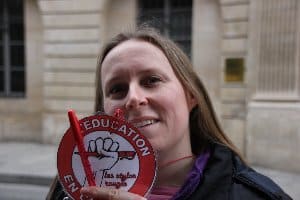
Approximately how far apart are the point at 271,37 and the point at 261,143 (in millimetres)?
2083

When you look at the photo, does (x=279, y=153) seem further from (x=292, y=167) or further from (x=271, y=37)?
(x=271, y=37)

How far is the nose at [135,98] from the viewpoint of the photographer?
3.83 ft

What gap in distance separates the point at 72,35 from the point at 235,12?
13.3 feet

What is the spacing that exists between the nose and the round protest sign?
0.32 ft

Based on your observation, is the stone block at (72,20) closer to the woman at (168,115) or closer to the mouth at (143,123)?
the woman at (168,115)

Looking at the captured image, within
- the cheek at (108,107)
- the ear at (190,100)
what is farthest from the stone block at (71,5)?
the cheek at (108,107)

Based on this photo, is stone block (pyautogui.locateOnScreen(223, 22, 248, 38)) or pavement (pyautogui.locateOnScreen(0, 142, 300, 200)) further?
stone block (pyautogui.locateOnScreen(223, 22, 248, 38))

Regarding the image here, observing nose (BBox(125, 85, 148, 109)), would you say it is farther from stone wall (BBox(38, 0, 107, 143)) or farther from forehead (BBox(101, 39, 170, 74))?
stone wall (BBox(38, 0, 107, 143))

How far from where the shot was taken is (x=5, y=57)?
11.0 meters

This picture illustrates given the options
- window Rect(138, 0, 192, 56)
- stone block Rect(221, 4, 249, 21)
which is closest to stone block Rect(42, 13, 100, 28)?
window Rect(138, 0, 192, 56)

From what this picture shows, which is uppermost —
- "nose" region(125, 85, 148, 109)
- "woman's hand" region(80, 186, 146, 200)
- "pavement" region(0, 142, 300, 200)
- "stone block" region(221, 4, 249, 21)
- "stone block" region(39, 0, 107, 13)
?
"stone block" region(39, 0, 107, 13)

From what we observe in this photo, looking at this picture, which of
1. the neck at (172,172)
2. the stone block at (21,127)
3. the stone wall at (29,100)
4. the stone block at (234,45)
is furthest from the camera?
the stone block at (21,127)

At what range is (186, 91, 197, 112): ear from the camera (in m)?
1.37

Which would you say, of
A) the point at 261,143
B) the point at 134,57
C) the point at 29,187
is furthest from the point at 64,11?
the point at 134,57
